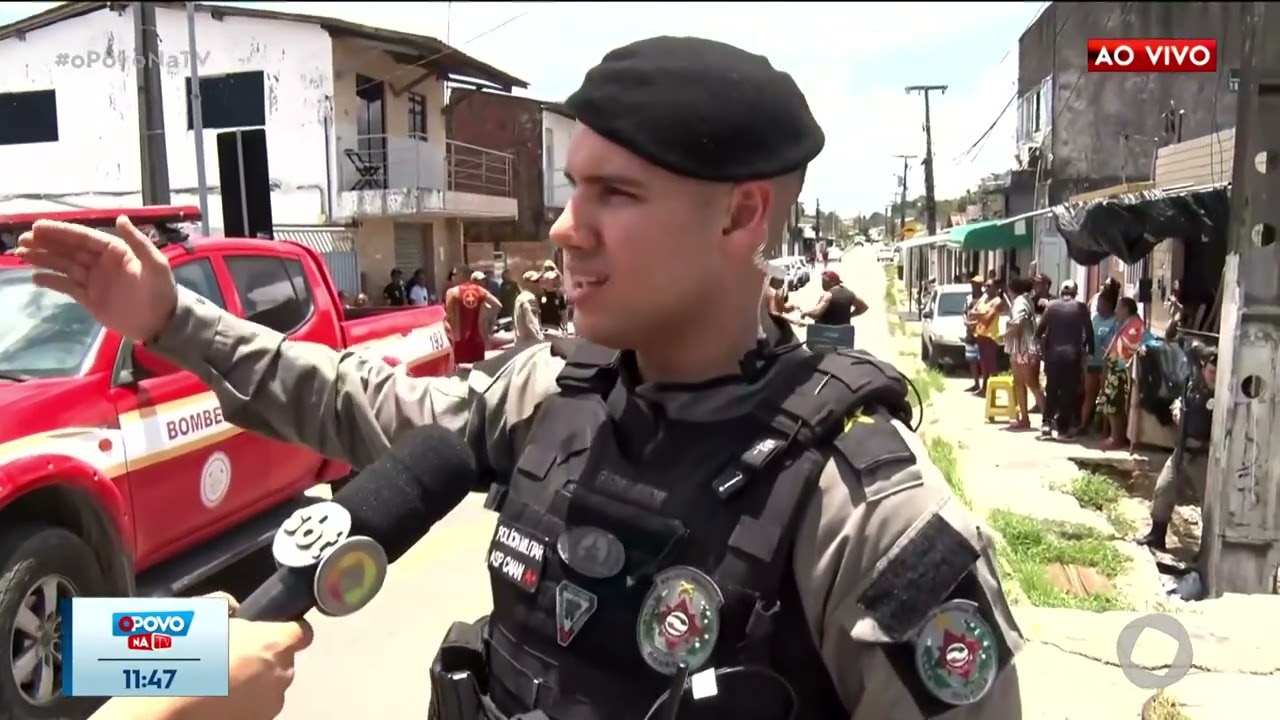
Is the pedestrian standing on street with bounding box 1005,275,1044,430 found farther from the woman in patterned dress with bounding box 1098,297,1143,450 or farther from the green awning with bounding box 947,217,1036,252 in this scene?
the green awning with bounding box 947,217,1036,252

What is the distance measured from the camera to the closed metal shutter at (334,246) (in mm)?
5551

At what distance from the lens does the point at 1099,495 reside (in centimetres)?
787

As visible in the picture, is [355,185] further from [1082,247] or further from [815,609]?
[1082,247]

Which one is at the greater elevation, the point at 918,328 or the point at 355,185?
the point at 355,185

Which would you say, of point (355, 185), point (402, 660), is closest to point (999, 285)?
point (355, 185)

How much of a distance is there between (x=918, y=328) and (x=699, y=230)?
23.9m

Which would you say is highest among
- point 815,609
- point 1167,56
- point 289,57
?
point 1167,56

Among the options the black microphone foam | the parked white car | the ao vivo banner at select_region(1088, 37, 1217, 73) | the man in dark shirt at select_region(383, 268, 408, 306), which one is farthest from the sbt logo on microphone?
the parked white car

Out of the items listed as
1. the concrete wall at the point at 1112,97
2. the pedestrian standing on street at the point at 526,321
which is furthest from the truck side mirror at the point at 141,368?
the concrete wall at the point at 1112,97

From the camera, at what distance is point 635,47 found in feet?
4.17

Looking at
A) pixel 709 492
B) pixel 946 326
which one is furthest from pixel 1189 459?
pixel 946 326

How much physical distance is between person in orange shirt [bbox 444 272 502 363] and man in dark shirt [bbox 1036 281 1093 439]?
540 cm

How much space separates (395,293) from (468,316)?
1.23 metres

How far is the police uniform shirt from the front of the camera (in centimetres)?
112
